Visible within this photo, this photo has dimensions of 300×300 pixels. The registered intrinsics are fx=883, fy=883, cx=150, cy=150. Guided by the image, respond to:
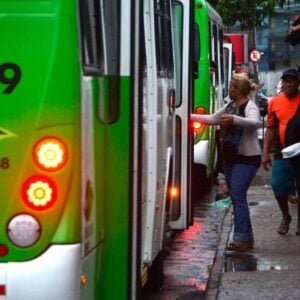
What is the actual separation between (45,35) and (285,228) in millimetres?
6555

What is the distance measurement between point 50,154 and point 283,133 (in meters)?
5.81

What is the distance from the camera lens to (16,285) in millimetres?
4109

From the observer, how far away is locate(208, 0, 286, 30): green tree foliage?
25.2 m

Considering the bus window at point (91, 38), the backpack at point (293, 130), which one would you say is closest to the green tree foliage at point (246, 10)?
the backpack at point (293, 130)

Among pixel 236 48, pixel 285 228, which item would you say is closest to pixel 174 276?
pixel 285 228

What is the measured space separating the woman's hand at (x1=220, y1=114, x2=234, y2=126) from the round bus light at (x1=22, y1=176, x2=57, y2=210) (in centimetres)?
469

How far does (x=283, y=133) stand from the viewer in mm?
9633

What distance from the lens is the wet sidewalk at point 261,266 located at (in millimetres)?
7387

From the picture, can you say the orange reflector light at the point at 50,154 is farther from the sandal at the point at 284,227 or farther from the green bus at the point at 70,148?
the sandal at the point at 284,227

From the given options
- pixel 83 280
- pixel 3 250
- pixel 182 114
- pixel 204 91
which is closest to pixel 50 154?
pixel 3 250

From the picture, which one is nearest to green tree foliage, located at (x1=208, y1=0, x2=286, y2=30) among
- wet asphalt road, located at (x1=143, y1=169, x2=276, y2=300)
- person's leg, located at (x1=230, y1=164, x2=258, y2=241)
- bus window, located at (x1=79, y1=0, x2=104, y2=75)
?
wet asphalt road, located at (x1=143, y1=169, x2=276, y2=300)

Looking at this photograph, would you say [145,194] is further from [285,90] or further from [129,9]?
[285,90]

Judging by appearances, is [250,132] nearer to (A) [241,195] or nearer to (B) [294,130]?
(A) [241,195]

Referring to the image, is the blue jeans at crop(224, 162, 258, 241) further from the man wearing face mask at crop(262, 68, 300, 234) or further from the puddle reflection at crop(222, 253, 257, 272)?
the man wearing face mask at crop(262, 68, 300, 234)
